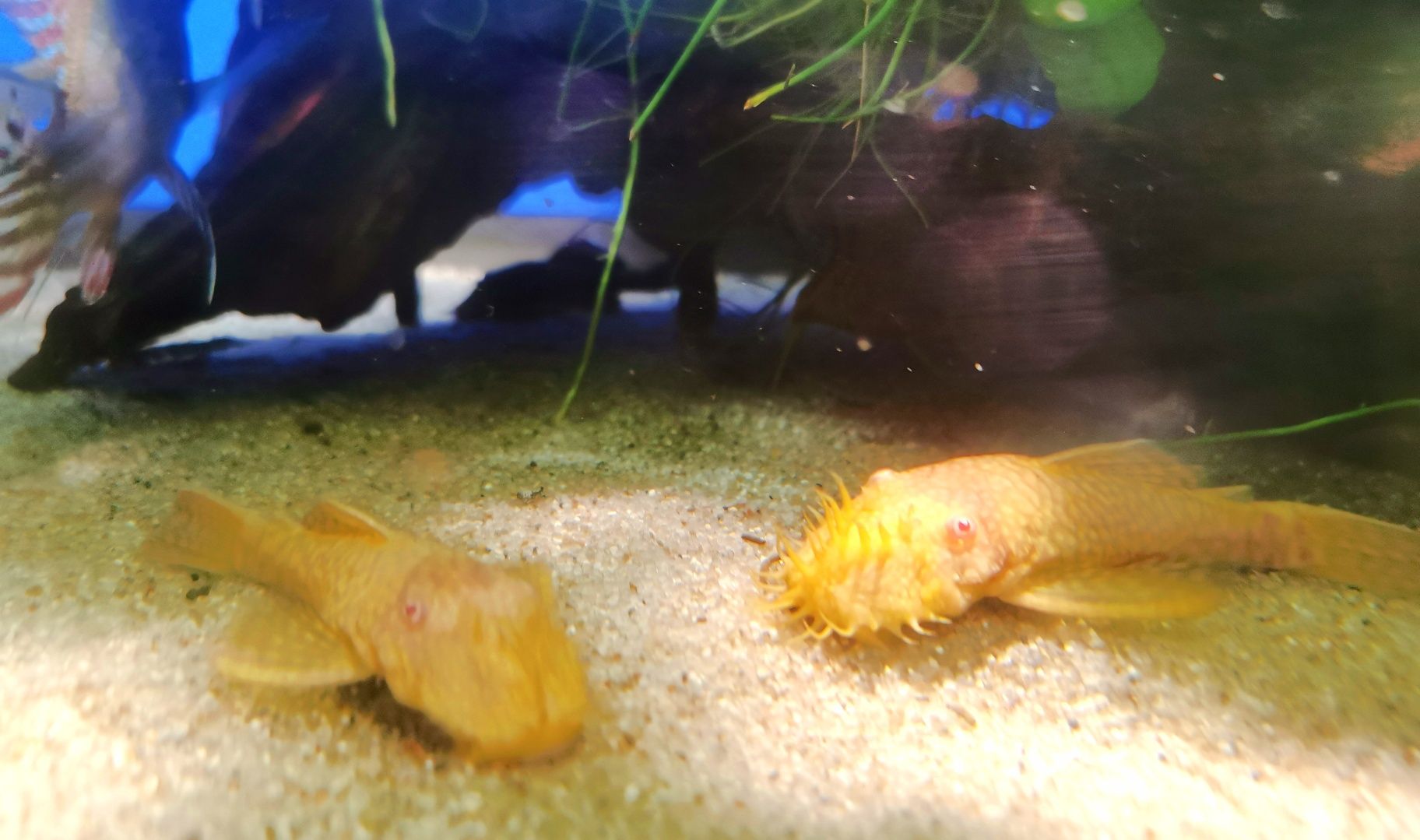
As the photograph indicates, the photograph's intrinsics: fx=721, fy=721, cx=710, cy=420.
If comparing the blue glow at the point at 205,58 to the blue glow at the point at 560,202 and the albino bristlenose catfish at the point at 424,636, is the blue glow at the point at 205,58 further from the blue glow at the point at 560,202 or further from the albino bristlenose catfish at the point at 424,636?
the albino bristlenose catfish at the point at 424,636

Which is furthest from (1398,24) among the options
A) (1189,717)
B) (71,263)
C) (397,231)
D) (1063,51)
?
(71,263)

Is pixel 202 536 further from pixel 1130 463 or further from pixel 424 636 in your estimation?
pixel 1130 463

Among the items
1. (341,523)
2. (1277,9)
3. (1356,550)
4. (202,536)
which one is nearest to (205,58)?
(202,536)

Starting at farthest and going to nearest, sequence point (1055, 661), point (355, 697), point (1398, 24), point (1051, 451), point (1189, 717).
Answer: point (1051, 451) → point (1398, 24) → point (1055, 661) → point (1189, 717) → point (355, 697)

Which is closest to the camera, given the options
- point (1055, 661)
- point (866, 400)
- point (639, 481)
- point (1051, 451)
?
point (1055, 661)

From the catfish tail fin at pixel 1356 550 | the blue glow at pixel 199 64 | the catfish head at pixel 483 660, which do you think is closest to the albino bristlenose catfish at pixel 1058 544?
the catfish tail fin at pixel 1356 550

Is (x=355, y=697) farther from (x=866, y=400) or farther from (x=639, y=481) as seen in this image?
(x=866, y=400)

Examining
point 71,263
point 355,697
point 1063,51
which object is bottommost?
point 355,697
